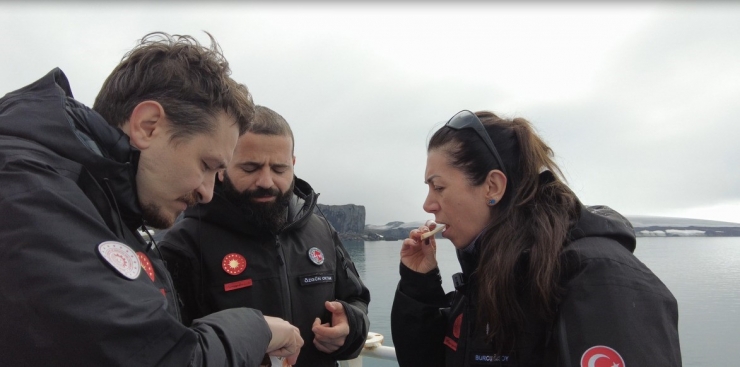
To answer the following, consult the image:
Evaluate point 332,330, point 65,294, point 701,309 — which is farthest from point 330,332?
point 701,309

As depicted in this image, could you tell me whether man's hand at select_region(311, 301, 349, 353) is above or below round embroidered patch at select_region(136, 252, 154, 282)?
below

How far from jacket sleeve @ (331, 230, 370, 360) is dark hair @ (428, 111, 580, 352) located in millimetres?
699

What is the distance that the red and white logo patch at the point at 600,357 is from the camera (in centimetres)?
135

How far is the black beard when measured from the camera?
2.23 meters

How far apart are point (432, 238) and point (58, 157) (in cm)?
174

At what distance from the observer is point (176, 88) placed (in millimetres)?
1433

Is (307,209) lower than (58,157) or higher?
lower

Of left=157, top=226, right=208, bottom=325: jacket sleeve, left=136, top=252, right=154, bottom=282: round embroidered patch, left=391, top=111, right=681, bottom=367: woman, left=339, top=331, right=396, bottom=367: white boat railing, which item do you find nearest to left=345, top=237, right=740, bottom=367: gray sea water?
left=339, top=331, right=396, bottom=367: white boat railing

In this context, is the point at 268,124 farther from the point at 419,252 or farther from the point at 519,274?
the point at 519,274

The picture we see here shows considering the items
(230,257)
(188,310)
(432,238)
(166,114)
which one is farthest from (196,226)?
(432,238)

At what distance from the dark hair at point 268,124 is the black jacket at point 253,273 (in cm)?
37

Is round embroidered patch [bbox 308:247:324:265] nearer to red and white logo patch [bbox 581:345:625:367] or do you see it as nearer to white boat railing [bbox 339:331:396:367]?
white boat railing [bbox 339:331:396:367]

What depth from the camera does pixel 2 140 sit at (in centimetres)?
97

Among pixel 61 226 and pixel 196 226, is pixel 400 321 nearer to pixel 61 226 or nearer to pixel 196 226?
pixel 196 226
